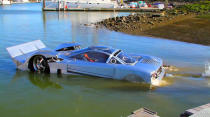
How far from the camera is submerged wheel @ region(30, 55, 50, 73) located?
10.5 metres

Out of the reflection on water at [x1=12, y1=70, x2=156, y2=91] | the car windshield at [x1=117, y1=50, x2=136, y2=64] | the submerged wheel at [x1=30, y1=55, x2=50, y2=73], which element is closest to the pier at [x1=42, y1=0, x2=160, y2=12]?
the submerged wheel at [x1=30, y1=55, x2=50, y2=73]

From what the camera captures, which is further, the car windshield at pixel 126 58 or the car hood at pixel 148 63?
the car windshield at pixel 126 58

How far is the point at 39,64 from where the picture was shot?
35.1 ft

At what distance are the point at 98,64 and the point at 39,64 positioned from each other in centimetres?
270

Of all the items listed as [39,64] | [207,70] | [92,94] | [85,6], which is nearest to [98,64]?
[92,94]

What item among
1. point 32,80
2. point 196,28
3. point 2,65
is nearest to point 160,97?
point 32,80

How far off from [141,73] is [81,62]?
2.34 metres

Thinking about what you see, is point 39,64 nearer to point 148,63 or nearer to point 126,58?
point 126,58

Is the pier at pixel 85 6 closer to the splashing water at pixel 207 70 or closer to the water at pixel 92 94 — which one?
the splashing water at pixel 207 70

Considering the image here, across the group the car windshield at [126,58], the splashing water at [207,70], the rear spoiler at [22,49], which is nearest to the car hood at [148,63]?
the car windshield at [126,58]

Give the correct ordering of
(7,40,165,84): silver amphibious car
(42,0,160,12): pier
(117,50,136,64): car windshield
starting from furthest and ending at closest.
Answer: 1. (42,0,160,12): pier
2. (117,50,136,64): car windshield
3. (7,40,165,84): silver amphibious car

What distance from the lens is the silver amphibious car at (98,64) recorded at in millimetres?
9133

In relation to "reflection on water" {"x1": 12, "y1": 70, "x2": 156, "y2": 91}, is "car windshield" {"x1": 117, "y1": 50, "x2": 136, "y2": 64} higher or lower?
higher

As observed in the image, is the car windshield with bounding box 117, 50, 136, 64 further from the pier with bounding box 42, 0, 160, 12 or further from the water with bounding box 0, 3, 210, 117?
the pier with bounding box 42, 0, 160, 12
